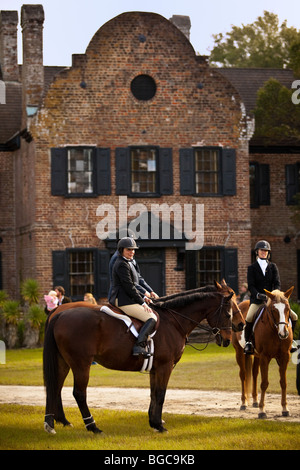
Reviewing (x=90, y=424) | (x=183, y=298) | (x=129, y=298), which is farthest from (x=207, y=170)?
(x=90, y=424)

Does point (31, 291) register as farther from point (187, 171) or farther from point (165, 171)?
point (187, 171)

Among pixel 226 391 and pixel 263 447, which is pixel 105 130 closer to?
pixel 226 391

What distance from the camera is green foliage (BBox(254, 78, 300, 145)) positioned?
103ft

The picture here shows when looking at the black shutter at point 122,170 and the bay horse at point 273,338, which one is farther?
the black shutter at point 122,170

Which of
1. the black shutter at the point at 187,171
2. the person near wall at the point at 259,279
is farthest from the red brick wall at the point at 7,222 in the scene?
the person near wall at the point at 259,279

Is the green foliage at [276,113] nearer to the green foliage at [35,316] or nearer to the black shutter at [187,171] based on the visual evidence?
the black shutter at [187,171]

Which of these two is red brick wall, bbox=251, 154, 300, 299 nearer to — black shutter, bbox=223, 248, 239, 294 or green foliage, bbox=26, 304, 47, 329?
black shutter, bbox=223, 248, 239, 294

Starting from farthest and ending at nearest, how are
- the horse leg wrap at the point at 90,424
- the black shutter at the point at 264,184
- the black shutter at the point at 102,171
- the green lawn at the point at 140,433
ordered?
the black shutter at the point at 264,184 < the black shutter at the point at 102,171 < the horse leg wrap at the point at 90,424 < the green lawn at the point at 140,433

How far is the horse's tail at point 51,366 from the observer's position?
12375 millimetres

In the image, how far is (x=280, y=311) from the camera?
1396 cm

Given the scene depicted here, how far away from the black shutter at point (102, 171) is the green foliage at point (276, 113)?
5.58 m

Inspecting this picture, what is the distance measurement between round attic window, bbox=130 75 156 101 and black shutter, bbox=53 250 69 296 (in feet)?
18.9

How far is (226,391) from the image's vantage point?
17.6 m
